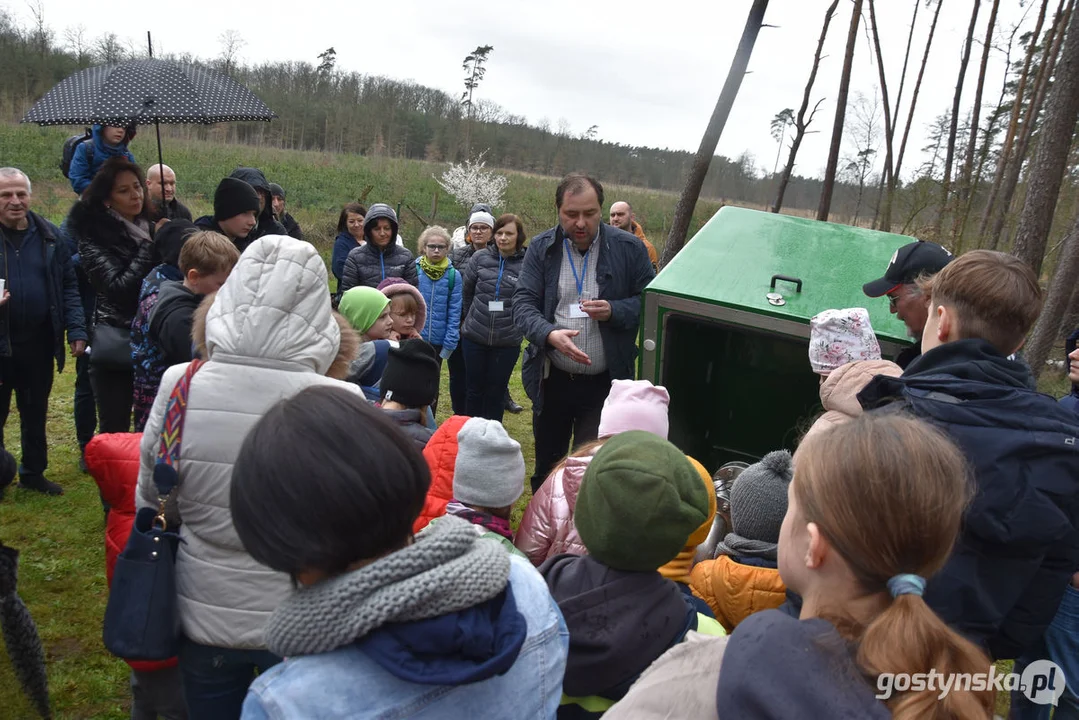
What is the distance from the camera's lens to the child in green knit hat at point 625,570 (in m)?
1.65

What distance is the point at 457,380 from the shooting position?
6176 millimetres

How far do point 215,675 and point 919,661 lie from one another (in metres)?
1.62

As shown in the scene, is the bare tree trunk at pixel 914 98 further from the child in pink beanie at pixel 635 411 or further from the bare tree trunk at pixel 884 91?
the child in pink beanie at pixel 635 411

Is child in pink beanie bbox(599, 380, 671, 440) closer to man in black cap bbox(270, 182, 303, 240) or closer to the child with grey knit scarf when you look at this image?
the child with grey knit scarf

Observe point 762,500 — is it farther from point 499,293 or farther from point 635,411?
point 499,293

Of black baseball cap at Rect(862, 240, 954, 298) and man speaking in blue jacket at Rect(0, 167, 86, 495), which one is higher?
black baseball cap at Rect(862, 240, 954, 298)

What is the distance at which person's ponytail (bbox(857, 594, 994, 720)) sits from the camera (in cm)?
101

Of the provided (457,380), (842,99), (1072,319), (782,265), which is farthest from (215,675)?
(842,99)

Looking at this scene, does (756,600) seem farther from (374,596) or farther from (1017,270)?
(374,596)

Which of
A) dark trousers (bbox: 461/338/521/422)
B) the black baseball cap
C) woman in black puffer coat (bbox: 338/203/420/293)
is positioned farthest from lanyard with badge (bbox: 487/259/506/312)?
the black baseball cap

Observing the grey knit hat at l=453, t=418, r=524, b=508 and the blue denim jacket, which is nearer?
the blue denim jacket

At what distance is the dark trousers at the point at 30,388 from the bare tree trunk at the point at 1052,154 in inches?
242

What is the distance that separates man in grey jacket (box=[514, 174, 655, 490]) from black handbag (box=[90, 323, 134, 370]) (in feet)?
6.70

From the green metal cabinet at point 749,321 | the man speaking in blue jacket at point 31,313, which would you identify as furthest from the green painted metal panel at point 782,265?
the man speaking in blue jacket at point 31,313
